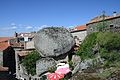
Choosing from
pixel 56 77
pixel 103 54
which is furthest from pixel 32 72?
pixel 103 54

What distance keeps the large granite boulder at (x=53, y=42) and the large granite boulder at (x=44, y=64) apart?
151cm

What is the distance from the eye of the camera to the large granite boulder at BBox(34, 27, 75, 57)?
34.3 metres

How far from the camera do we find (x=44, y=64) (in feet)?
107

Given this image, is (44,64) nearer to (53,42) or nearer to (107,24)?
(53,42)

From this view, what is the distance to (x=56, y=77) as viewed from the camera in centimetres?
2592

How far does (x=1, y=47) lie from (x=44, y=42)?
14.2 meters

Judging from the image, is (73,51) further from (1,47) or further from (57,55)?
(1,47)

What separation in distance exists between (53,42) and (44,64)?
12.8 ft

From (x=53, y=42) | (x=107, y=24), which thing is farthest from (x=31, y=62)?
(x=107, y=24)

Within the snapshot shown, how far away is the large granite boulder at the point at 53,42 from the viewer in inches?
1351

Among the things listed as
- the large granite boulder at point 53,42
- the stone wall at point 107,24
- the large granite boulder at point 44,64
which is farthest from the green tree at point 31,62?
the stone wall at point 107,24

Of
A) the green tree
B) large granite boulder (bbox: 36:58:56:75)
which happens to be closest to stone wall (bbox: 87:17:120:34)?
large granite boulder (bbox: 36:58:56:75)

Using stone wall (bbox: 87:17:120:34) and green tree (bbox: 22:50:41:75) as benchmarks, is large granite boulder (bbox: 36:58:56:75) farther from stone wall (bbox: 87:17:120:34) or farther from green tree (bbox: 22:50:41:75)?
stone wall (bbox: 87:17:120:34)

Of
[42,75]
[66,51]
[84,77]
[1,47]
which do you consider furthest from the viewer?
[1,47]
